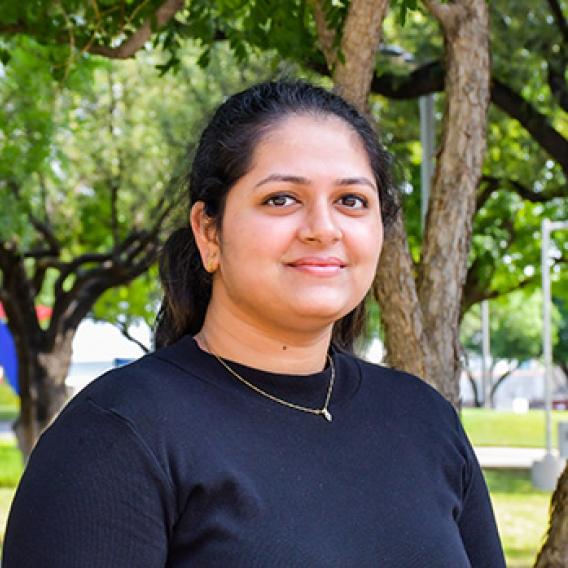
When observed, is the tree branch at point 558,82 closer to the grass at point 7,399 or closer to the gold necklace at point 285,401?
the gold necklace at point 285,401

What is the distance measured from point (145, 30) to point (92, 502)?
336cm

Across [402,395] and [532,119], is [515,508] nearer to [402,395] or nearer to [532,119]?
[532,119]

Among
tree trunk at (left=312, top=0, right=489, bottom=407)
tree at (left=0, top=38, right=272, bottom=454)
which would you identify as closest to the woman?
tree trunk at (left=312, top=0, right=489, bottom=407)

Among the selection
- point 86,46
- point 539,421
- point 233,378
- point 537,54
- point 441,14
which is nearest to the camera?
point 233,378

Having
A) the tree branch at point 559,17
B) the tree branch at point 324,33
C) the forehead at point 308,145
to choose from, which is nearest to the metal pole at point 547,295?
the tree branch at point 559,17

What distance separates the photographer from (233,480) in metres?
1.75

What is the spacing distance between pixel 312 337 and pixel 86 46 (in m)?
3.28

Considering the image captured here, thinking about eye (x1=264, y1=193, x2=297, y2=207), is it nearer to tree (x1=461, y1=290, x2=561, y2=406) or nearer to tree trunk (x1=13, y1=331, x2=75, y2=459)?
tree trunk (x1=13, y1=331, x2=75, y2=459)

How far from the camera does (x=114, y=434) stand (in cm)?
169

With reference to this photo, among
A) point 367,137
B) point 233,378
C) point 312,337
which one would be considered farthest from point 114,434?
point 367,137

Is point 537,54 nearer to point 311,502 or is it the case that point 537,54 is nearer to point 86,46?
point 86,46

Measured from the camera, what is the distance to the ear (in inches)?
78.7

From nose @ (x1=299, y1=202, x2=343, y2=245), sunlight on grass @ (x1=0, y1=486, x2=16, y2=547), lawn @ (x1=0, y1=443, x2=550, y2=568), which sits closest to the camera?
nose @ (x1=299, y1=202, x2=343, y2=245)

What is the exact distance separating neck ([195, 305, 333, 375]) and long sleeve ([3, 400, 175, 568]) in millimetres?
299
